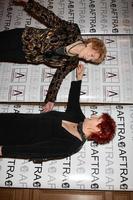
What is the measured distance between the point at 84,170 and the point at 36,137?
59 cm

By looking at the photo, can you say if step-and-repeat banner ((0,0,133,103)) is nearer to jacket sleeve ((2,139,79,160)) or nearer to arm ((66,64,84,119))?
arm ((66,64,84,119))

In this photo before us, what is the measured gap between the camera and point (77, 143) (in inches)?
66.9

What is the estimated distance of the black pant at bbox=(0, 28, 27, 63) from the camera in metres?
1.83

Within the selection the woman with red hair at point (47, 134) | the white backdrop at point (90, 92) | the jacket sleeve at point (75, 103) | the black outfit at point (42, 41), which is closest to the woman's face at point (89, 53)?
the black outfit at point (42, 41)

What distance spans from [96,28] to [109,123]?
1.20 m

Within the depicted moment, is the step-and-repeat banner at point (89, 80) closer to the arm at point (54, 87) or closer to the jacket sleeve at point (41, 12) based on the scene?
the arm at point (54, 87)

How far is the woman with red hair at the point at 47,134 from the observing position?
1.63 m

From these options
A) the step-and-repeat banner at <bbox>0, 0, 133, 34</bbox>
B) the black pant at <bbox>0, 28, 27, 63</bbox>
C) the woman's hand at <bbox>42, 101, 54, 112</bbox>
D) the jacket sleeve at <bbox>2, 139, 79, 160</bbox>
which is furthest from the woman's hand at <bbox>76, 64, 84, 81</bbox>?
the step-and-repeat banner at <bbox>0, 0, 133, 34</bbox>

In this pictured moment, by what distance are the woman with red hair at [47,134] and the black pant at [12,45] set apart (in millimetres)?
436

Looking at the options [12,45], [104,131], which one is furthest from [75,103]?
[12,45]

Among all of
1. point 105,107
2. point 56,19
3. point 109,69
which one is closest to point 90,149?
point 105,107

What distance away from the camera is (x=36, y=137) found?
1.66 meters

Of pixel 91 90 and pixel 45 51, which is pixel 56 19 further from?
pixel 91 90

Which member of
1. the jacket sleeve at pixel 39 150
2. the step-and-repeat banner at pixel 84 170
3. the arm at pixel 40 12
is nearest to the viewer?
the jacket sleeve at pixel 39 150
